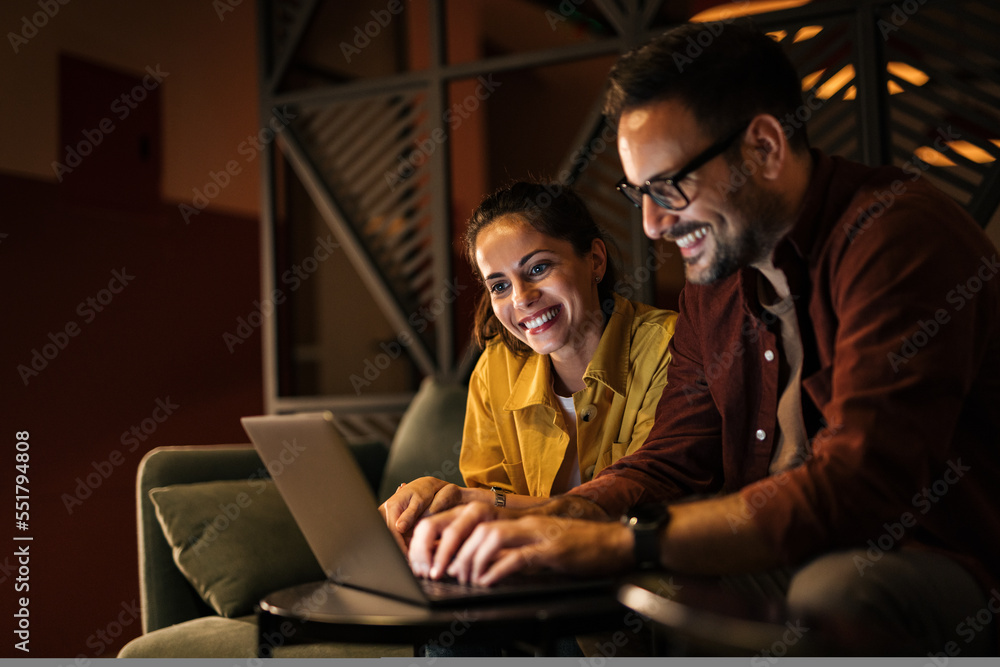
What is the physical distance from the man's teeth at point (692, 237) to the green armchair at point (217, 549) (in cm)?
114

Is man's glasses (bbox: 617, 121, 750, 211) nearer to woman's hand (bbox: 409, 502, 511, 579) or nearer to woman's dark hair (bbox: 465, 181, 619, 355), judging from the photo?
woman's hand (bbox: 409, 502, 511, 579)

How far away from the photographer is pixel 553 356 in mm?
1994

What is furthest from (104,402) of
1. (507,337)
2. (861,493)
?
(861,493)

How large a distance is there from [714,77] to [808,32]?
5.54 ft

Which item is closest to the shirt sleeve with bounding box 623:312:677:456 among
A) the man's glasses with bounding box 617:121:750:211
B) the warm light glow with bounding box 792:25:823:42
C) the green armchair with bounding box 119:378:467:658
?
the man's glasses with bounding box 617:121:750:211

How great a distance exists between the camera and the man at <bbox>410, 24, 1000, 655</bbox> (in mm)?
1060

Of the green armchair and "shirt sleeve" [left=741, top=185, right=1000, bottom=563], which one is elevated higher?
"shirt sleeve" [left=741, top=185, right=1000, bottom=563]

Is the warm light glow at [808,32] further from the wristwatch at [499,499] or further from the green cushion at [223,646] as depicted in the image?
the green cushion at [223,646]

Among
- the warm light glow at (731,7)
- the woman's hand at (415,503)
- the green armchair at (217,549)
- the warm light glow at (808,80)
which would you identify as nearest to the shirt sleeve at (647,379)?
the woman's hand at (415,503)

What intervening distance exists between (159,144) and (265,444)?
3.05 meters

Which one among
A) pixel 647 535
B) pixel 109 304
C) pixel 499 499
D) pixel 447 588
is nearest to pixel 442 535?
pixel 447 588

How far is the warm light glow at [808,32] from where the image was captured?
2.69 meters

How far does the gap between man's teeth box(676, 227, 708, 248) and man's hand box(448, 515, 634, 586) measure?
18.5 inches

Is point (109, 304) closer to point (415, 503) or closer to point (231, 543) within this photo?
point (231, 543)
